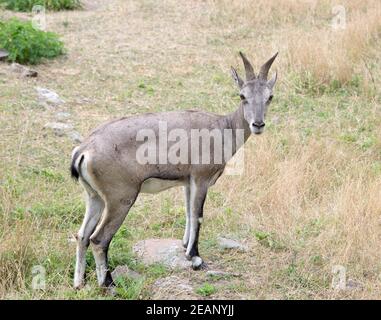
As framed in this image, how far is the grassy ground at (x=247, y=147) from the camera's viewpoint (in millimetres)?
7004

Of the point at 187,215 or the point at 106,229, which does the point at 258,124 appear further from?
the point at 106,229

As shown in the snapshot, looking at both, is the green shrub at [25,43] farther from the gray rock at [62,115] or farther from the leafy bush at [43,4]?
the leafy bush at [43,4]

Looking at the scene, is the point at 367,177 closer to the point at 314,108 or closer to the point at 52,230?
the point at 314,108

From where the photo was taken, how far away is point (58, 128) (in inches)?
410

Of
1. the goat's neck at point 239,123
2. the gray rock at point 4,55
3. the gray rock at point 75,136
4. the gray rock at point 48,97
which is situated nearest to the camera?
the goat's neck at point 239,123

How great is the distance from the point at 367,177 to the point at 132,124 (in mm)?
3788

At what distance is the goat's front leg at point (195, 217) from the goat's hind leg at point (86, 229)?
935mm

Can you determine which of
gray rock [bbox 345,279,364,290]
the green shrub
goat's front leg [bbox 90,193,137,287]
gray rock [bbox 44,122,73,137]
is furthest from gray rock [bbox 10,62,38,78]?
gray rock [bbox 345,279,364,290]

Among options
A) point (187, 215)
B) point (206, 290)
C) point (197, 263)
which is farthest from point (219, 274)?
point (187, 215)

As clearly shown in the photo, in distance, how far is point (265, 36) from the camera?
15.4 meters

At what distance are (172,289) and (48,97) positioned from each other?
5788 millimetres

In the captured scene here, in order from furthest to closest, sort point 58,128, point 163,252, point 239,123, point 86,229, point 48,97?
1. point 48,97
2. point 58,128
3. point 239,123
4. point 163,252
5. point 86,229

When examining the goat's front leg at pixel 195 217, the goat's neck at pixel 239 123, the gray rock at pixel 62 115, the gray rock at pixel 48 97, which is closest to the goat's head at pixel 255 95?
the goat's neck at pixel 239 123
